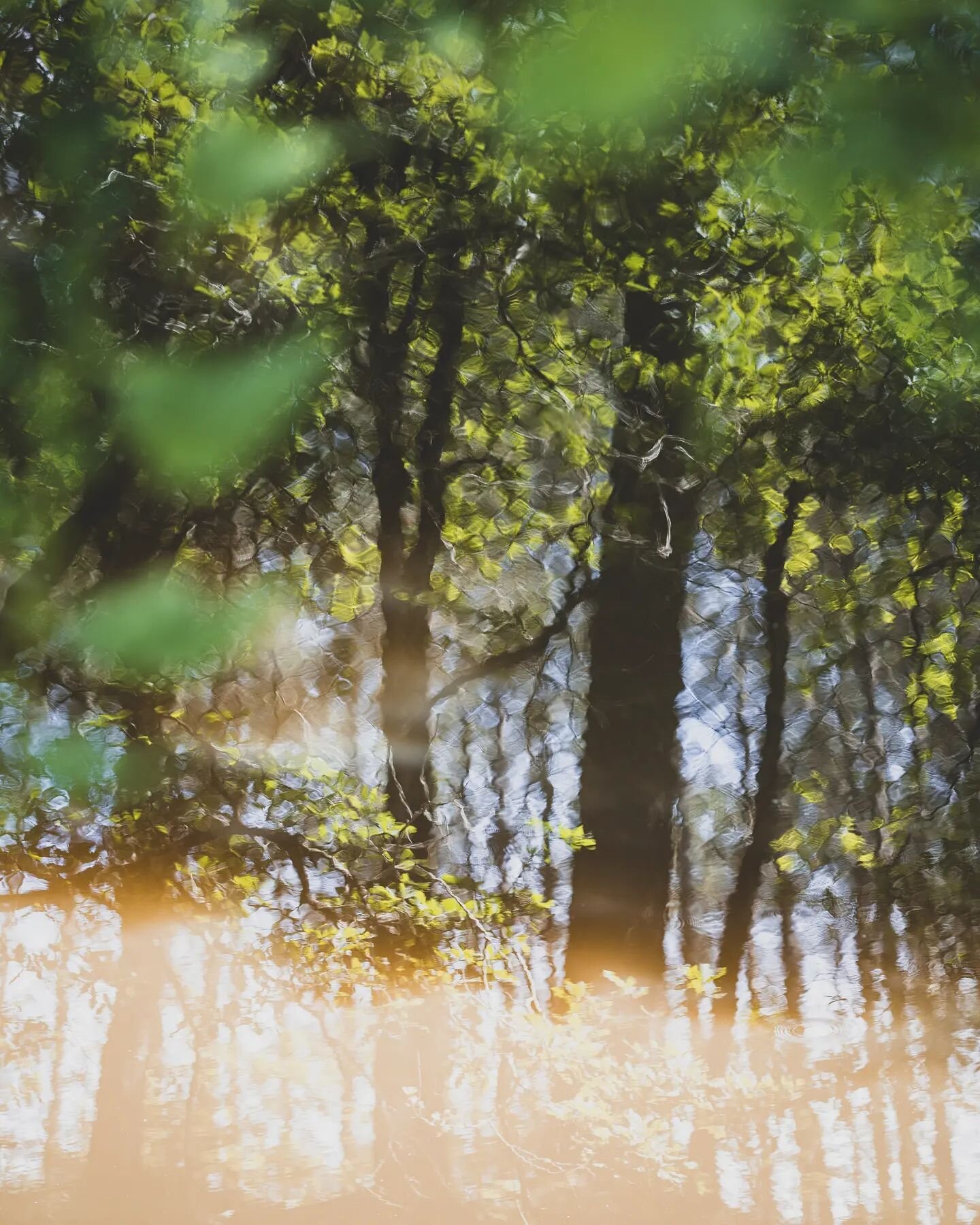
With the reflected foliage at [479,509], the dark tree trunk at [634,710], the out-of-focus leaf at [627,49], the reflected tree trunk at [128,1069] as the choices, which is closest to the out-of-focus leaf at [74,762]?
the reflected foliage at [479,509]

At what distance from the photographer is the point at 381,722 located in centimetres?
85

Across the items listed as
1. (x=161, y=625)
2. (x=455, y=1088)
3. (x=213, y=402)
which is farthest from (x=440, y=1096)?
(x=213, y=402)

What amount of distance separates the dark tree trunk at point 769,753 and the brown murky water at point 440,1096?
0.08m

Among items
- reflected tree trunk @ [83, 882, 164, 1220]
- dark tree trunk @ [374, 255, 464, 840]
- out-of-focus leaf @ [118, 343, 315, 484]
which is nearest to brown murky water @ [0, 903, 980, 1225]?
reflected tree trunk @ [83, 882, 164, 1220]

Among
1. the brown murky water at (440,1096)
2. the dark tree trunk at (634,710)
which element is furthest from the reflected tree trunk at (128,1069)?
the dark tree trunk at (634,710)

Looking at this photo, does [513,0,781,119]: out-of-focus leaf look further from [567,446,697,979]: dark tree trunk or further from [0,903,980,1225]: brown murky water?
[0,903,980,1225]: brown murky water

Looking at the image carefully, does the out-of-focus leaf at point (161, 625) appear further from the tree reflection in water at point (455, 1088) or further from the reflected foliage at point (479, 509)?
the tree reflection in water at point (455, 1088)

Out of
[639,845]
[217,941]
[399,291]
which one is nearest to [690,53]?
[399,291]

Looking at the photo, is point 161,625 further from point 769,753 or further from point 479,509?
point 769,753

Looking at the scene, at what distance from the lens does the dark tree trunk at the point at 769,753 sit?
0.83 metres

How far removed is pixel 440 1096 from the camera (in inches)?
31.8

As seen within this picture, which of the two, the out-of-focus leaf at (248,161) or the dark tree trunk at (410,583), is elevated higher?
the out-of-focus leaf at (248,161)

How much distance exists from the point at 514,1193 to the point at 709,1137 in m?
0.19

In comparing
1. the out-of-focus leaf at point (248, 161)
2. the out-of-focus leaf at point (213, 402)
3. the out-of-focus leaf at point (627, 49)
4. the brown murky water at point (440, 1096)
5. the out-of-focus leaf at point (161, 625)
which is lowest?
the brown murky water at point (440, 1096)
